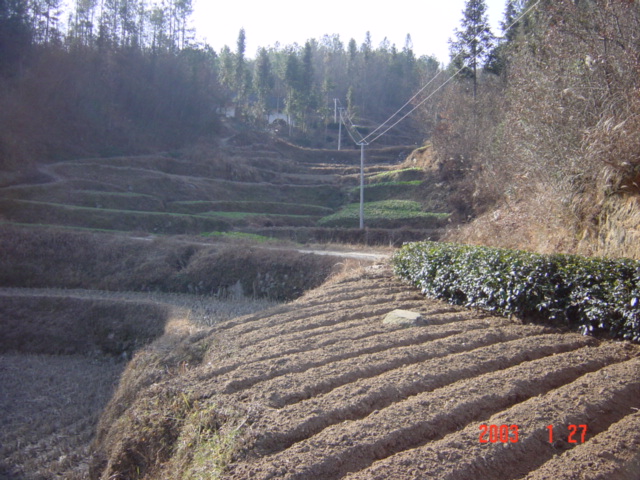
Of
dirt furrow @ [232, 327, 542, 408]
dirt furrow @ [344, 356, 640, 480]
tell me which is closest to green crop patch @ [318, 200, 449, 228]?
dirt furrow @ [232, 327, 542, 408]

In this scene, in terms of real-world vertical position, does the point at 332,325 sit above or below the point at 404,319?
below

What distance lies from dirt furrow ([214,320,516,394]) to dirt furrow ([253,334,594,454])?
0.76 metres

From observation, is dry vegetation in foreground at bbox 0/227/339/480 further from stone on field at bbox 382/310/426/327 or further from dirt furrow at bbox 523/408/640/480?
dirt furrow at bbox 523/408/640/480

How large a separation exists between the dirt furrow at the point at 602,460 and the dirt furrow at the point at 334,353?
2.70m

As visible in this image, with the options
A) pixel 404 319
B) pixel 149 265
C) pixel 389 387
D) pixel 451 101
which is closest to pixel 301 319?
pixel 404 319

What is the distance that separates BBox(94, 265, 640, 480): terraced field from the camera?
4129 millimetres

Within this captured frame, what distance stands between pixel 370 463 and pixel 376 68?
9342 cm

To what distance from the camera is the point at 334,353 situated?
6.54m

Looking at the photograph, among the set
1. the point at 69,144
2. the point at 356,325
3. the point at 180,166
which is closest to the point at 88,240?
the point at 356,325

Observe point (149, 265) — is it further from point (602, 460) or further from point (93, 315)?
point (602, 460)

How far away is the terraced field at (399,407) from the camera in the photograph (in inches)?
163
